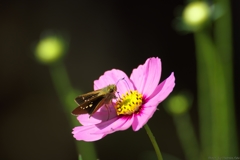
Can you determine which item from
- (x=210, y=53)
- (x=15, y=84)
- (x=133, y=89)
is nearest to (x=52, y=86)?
(x=15, y=84)

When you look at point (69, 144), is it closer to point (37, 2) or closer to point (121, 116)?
point (37, 2)

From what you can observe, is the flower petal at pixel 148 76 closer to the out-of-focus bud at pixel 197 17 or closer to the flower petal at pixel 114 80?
the flower petal at pixel 114 80

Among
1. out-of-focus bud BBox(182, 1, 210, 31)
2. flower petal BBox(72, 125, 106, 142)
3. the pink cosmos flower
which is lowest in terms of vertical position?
Answer: flower petal BBox(72, 125, 106, 142)

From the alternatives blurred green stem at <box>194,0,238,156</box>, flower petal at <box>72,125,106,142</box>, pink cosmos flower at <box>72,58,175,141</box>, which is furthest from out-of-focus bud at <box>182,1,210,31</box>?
flower petal at <box>72,125,106,142</box>

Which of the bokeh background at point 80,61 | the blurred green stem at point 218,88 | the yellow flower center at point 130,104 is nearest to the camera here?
the yellow flower center at point 130,104

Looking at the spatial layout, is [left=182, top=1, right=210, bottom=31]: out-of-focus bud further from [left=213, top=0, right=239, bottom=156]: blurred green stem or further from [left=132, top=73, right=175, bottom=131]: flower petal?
[left=132, top=73, right=175, bottom=131]: flower petal

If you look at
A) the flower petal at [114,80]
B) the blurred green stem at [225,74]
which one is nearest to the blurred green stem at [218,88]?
the blurred green stem at [225,74]

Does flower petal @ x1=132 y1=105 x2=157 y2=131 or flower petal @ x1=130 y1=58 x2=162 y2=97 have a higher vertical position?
flower petal @ x1=130 y1=58 x2=162 y2=97

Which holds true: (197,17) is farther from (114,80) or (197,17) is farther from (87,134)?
(87,134)
